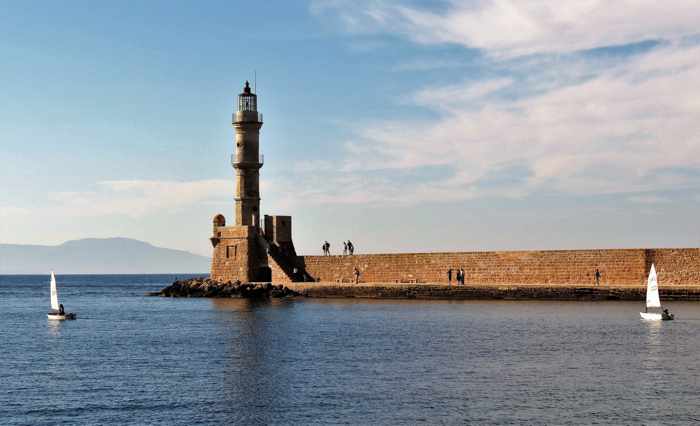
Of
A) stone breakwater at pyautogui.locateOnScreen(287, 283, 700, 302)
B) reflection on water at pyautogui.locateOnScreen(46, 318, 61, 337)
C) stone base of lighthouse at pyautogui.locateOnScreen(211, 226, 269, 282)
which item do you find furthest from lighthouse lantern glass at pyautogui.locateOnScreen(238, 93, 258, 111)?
reflection on water at pyautogui.locateOnScreen(46, 318, 61, 337)

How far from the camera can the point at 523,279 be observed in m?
49.0

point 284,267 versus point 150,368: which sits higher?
point 284,267

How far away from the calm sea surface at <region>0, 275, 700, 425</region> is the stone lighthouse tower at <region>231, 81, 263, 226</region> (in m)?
19.1

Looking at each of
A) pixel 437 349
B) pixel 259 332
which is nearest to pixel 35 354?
pixel 259 332

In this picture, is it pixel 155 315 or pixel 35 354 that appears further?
pixel 155 315

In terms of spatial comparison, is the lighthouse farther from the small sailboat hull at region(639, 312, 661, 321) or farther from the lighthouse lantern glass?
the small sailboat hull at region(639, 312, 661, 321)

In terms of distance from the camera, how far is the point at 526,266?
48.8 meters

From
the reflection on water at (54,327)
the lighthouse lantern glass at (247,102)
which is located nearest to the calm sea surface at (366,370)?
the reflection on water at (54,327)

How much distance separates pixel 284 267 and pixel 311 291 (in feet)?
10.1

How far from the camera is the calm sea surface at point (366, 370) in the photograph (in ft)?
63.2

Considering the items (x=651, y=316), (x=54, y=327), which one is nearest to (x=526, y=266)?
(x=651, y=316)

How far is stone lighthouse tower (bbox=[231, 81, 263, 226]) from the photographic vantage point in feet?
195

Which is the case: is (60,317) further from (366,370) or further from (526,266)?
(366,370)

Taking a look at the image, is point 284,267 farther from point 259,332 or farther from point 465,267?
point 259,332
